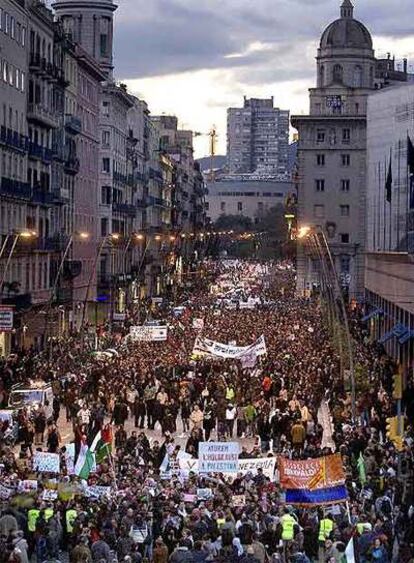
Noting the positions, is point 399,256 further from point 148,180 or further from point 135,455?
point 148,180

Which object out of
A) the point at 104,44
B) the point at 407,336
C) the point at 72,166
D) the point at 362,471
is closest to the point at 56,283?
the point at 407,336

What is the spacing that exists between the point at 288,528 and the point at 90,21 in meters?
101

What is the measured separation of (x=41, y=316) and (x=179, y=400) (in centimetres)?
3331

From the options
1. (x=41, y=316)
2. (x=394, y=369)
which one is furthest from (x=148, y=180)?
(x=394, y=369)

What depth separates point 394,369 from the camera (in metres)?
58.1

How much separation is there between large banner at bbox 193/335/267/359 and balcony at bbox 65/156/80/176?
34.8 metres

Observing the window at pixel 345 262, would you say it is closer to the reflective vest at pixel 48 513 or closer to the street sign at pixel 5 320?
the street sign at pixel 5 320

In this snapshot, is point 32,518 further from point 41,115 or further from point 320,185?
point 320,185

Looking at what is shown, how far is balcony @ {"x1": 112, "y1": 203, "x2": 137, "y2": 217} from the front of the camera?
117275 millimetres

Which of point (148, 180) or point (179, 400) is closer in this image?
point (179, 400)

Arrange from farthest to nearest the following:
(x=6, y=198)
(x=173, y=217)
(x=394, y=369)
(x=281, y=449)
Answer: (x=173, y=217) < (x=6, y=198) < (x=394, y=369) < (x=281, y=449)

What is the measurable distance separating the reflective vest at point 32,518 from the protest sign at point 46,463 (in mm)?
3422

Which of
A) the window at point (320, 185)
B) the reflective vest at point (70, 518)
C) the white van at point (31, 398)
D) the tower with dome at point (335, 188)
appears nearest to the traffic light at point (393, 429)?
the white van at point (31, 398)

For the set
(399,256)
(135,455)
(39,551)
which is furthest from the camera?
(399,256)
